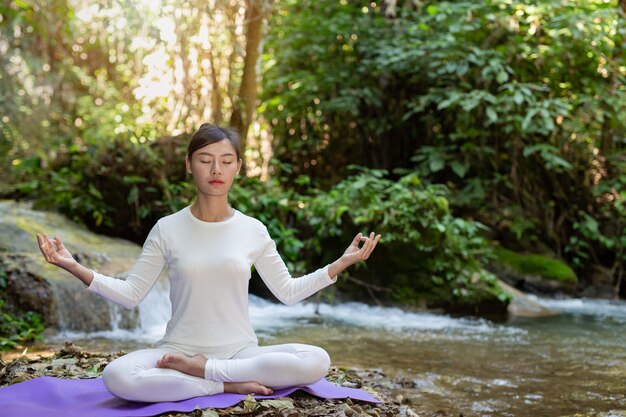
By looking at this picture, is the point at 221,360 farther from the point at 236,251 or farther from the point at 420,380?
the point at 420,380

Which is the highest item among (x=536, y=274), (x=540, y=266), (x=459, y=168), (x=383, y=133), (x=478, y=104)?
(x=478, y=104)

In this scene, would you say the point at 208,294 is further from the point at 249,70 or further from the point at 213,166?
the point at 249,70

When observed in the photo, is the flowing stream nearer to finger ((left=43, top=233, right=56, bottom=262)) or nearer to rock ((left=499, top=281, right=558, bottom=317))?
rock ((left=499, top=281, right=558, bottom=317))

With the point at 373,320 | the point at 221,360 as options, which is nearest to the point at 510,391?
the point at 221,360

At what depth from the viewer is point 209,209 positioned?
9.72ft

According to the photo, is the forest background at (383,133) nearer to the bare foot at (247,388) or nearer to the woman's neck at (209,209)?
the woman's neck at (209,209)

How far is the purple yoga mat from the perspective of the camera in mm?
2650

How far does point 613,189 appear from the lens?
970 cm

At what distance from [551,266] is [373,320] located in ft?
10.9

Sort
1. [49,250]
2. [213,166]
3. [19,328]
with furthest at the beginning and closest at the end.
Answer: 1. [19,328]
2. [213,166]
3. [49,250]

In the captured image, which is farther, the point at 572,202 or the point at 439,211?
the point at 572,202

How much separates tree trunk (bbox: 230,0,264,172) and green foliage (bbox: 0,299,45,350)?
3406 mm

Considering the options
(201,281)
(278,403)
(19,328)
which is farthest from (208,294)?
(19,328)

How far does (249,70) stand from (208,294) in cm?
596
